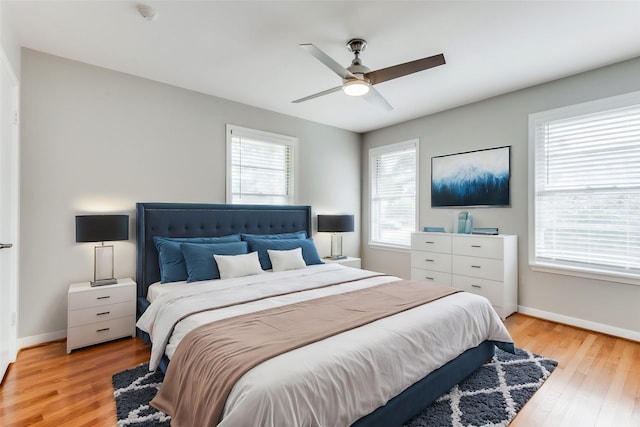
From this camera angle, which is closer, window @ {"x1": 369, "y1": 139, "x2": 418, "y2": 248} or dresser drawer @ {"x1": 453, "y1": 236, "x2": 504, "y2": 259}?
dresser drawer @ {"x1": 453, "y1": 236, "x2": 504, "y2": 259}

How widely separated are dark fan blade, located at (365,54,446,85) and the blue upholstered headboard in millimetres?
2267

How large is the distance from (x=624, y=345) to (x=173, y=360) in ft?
12.5

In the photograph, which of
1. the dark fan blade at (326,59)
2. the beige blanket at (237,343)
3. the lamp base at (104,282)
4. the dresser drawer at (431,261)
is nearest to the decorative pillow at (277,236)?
the lamp base at (104,282)

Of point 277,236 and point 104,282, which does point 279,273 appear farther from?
point 104,282

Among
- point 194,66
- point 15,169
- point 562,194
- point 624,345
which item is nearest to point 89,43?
point 194,66

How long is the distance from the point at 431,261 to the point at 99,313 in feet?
12.3

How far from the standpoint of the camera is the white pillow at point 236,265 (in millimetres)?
3012

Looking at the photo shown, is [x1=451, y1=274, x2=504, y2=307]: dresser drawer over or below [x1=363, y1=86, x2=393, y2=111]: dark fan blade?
below

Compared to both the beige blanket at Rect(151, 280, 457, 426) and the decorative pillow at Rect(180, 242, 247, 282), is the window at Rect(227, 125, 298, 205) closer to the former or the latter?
the decorative pillow at Rect(180, 242, 247, 282)

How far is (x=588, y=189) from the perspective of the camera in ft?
10.6

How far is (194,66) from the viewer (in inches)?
121

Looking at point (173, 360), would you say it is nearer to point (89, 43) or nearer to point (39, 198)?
point (39, 198)

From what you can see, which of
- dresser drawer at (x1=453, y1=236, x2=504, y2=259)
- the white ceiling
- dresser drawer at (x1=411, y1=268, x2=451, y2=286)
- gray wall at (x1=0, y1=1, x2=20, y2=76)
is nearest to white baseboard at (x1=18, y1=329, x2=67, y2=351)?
gray wall at (x1=0, y1=1, x2=20, y2=76)

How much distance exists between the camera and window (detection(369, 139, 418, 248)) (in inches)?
194
